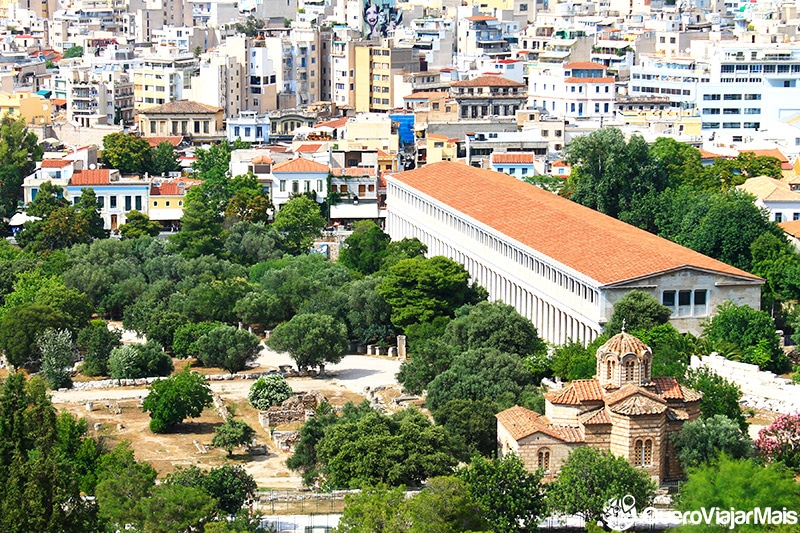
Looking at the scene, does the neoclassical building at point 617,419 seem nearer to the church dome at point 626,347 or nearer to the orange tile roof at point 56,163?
the church dome at point 626,347

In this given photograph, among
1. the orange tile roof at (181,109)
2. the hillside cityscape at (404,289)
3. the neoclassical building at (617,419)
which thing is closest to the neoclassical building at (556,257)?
the hillside cityscape at (404,289)

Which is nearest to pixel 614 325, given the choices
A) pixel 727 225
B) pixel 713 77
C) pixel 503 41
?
pixel 727 225

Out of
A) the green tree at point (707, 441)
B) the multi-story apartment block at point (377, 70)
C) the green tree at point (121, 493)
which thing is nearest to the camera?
the green tree at point (121, 493)

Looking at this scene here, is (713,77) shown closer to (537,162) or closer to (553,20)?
(537,162)

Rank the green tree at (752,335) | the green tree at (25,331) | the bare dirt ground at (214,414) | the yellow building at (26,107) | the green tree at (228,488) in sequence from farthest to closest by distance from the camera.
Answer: the yellow building at (26,107) < the green tree at (25,331) < the green tree at (752,335) < the bare dirt ground at (214,414) < the green tree at (228,488)

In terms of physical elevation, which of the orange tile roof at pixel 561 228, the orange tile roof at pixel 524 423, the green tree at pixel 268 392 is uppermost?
the orange tile roof at pixel 561 228

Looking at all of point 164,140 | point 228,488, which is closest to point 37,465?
point 228,488
